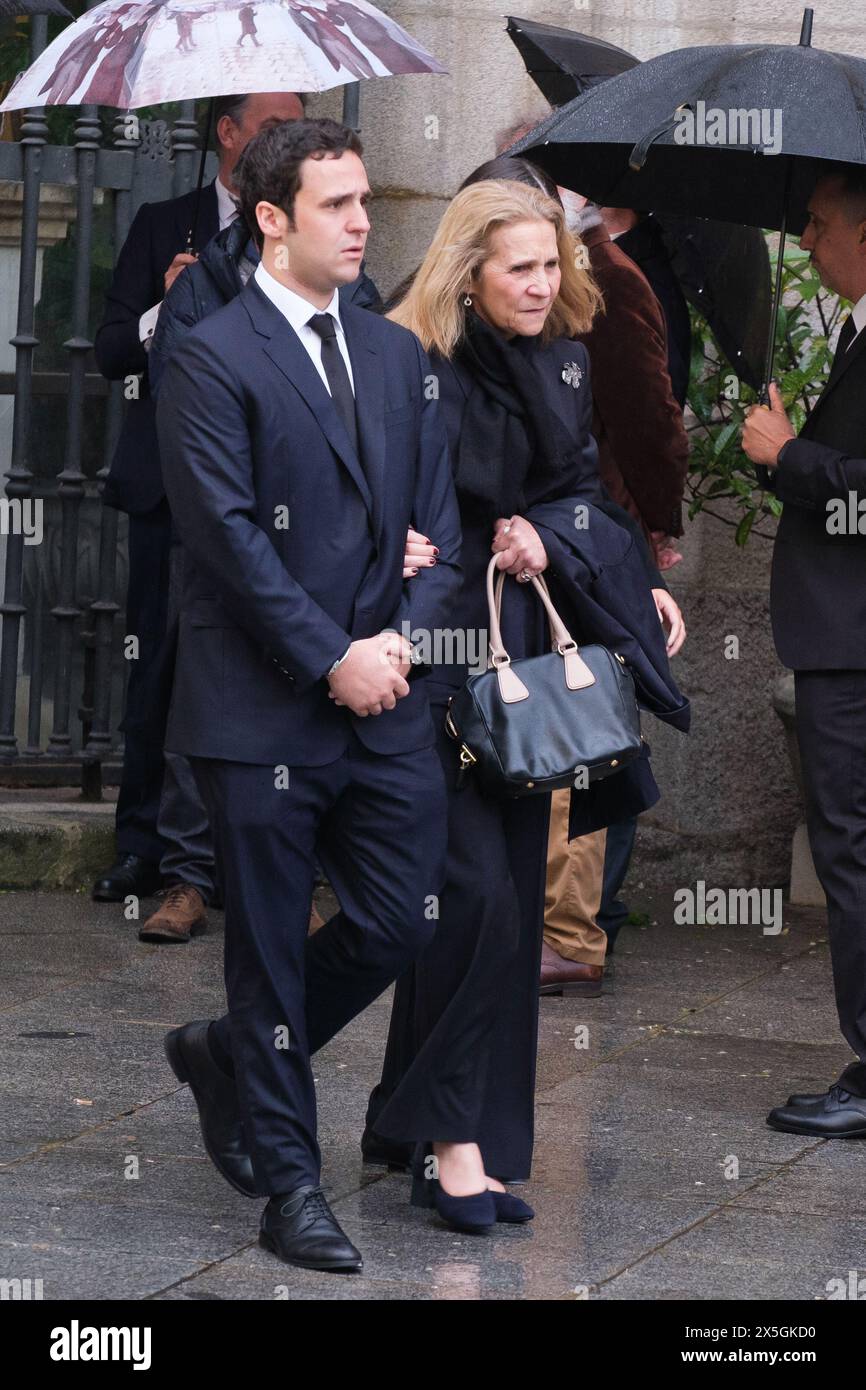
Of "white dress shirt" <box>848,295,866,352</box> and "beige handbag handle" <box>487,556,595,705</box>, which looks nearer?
"beige handbag handle" <box>487,556,595,705</box>

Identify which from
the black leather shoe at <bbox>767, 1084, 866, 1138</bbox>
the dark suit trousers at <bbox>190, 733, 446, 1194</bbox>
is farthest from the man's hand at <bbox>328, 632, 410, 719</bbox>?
the black leather shoe at <bbox>767, 1084, 866, 1138</bbox>

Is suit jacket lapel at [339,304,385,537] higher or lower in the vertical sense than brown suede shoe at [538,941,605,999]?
higher

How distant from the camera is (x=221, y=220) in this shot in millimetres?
6703

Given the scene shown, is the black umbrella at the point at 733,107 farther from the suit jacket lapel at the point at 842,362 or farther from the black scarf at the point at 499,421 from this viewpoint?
the black scarf at the point at 499,421

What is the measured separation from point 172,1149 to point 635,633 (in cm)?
144

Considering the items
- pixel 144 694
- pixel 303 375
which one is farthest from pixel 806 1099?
pixel 144 694

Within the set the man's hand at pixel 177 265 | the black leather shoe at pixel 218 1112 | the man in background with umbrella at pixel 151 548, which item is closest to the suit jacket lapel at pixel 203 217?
the man in background with umbrella at pixel 151 548

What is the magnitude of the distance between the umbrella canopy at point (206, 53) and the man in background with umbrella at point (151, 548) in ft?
1.76

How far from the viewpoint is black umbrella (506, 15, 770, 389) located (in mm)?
6215

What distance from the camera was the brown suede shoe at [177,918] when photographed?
21.7 ft

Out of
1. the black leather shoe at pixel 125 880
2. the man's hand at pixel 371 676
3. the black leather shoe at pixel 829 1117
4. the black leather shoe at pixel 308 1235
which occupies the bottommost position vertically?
the black leather shoe at pixel 125 880

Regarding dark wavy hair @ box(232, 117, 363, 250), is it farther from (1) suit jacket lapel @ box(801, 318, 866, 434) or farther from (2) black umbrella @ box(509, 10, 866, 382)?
(1) suit jacket lapel @ box(801, 318, 866, 434)
